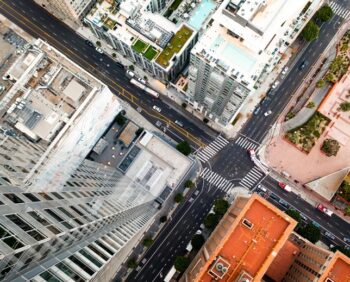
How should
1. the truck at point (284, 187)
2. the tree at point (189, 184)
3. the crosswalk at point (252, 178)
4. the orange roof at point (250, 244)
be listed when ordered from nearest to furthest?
the orange roof at point (250, 244) < the tree at point (189, 184) < the truck at point (284, 187) < the crosswalk at point (252, 178)

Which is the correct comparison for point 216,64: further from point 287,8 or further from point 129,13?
point 129,13

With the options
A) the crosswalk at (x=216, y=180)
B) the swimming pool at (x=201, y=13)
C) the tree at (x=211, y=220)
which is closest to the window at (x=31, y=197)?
the tree at (x=211, y=220)

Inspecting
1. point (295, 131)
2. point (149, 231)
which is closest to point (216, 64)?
point (295, 131)

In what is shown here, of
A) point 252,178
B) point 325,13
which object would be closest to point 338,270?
point 252,178

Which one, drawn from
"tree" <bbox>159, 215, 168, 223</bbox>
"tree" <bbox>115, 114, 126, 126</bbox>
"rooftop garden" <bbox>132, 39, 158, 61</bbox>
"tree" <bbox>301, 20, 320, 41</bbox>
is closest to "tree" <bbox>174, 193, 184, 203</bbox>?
"tree" <bbox>159, 215, 168, 223</bbox>

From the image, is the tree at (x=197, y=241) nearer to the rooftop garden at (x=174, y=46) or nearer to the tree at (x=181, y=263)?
the tree at (x=181, y=263)

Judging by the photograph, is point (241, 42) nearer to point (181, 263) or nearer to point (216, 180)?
A: point (216, 180)
